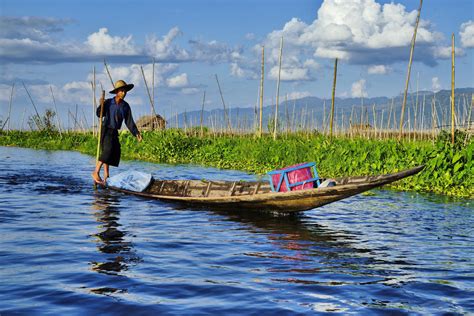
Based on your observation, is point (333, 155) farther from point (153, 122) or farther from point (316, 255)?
point (153, 122)

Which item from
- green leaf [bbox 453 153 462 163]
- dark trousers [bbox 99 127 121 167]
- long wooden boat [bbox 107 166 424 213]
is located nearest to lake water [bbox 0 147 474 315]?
long wooden boat [bbox 107 166 424 213]

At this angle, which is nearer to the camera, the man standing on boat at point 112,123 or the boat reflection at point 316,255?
the boat reflection at point 316,255

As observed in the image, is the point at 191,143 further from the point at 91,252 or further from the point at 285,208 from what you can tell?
the point at 91,252

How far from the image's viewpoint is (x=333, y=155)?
14234 millimetres

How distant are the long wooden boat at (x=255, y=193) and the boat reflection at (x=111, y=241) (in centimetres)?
78

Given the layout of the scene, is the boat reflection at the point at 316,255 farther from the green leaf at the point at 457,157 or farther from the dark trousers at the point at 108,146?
the green leaf at the point at 457,157

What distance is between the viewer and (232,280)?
449cm

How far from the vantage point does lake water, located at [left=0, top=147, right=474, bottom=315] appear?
12.9ft

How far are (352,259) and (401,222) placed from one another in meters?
2.55

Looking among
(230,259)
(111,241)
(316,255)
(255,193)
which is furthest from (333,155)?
(230,259)

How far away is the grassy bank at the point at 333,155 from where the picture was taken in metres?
11.2

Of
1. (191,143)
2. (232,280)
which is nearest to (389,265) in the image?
(232,280)

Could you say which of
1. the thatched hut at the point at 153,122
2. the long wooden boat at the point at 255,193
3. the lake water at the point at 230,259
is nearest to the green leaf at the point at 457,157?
the lake water at the point at 230,259

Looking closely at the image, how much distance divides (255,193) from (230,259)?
2832 millimetres
